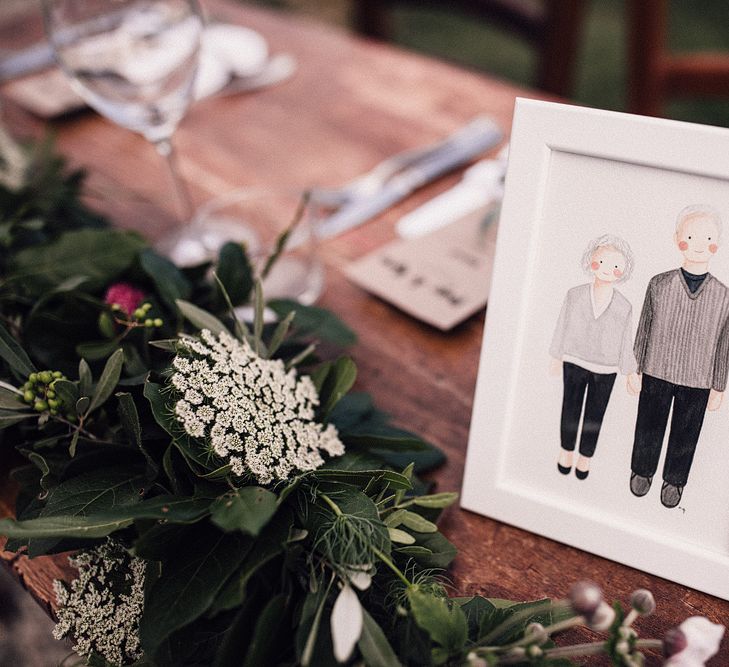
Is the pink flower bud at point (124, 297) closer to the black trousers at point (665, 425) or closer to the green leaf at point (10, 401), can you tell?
the green leaf at point (10, 401)

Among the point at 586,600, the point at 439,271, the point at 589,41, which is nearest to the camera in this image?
the point at 586,600

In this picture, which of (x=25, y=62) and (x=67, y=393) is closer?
(x=67, y=393)

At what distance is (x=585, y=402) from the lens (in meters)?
0.45

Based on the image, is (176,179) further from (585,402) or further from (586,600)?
(586,600)

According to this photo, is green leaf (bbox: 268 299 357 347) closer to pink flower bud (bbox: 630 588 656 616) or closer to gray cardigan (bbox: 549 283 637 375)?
gray cardigan (bbox: 549 283 637 375)

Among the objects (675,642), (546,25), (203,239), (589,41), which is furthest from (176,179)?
(589,41)

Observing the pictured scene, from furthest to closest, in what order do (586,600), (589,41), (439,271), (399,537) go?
(589,41) < (439,271) < (399,537) < (586,600)

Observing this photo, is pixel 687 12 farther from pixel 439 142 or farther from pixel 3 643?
pixel 3 643

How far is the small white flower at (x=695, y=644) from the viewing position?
0.33m

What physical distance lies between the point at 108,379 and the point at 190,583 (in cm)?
14

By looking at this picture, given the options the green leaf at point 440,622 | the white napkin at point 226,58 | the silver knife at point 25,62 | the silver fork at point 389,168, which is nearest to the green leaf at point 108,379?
the green leaf at point 440,622

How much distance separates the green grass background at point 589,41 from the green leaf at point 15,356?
2.42 meters

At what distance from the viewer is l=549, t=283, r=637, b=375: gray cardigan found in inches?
16.6

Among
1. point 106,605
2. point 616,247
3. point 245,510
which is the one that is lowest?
point 106,605
